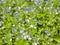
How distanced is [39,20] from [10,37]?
1.09ft

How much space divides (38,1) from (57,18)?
0.82ft

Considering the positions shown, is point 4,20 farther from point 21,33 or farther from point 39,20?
point 39,20

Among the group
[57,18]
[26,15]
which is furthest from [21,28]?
[57,18]

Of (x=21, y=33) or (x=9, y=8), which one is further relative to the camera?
(x=9, y=8)

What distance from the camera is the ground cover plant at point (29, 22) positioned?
1.62 meters

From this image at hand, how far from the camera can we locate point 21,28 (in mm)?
1624

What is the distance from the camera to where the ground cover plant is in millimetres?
1617

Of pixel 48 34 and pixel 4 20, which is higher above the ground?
pixel 4 20

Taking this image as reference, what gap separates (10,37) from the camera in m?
1.59

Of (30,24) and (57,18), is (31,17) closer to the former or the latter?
(30,24)

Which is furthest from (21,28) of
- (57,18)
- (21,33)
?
(57,18)

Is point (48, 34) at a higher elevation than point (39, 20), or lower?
lower

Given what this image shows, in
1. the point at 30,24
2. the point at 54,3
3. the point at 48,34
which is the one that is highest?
the point at 54,3

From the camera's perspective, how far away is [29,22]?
65.6 inches
